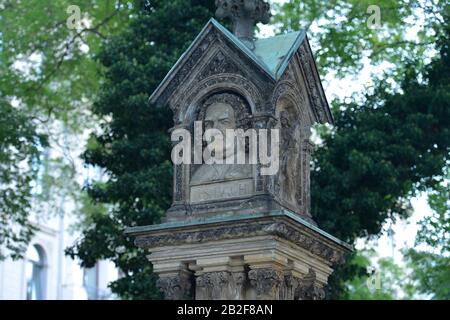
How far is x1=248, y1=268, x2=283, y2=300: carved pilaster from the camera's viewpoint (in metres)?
11.5

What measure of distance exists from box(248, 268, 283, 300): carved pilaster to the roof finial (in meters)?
3.08

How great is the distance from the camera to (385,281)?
40750mm

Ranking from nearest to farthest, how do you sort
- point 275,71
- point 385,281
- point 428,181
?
point 275,71
point 428,181
point 385,281

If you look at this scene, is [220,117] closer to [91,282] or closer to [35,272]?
[35,272]

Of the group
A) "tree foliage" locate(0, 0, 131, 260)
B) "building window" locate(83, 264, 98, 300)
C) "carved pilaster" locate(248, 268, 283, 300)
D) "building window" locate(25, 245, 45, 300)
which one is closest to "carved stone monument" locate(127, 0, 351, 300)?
"carved pilaster" locate(248, 268, 283, 300)

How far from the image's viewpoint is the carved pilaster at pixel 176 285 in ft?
39.4

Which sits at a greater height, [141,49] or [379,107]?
[141,49]

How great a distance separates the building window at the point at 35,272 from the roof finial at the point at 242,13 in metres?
26.4

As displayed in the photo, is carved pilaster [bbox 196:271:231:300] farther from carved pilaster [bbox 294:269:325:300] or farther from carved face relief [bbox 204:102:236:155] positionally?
carved face relief [bbox 204:102:236:155]

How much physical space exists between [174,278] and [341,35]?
1276cm

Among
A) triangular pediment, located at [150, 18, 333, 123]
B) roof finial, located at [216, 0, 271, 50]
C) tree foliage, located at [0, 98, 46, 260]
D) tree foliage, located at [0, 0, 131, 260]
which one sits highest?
tree foliage, located at [0, 0, 131, 260]

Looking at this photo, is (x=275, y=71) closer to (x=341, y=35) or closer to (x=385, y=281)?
(x=341, y=35)
